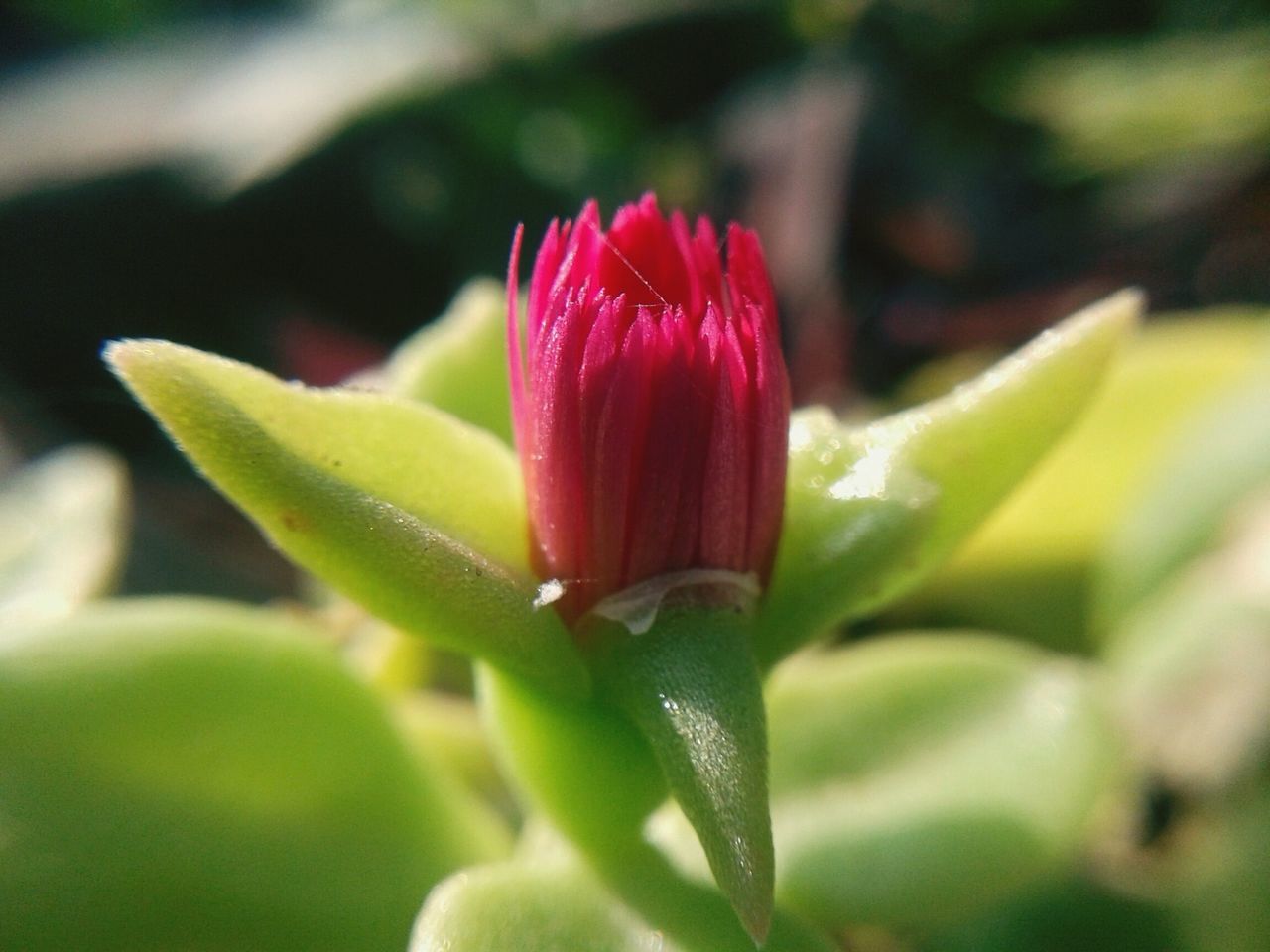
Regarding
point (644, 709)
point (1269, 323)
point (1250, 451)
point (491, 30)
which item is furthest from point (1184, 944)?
point (491, 30)

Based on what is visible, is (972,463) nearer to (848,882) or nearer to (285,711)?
(848,882)

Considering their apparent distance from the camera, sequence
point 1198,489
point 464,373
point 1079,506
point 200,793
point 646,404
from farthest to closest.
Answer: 1. point 1079,506
2. point 1198,489
3. point 464,373
4. point 200,793
5. point 646,404

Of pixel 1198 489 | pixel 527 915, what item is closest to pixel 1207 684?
pixel 1198 489

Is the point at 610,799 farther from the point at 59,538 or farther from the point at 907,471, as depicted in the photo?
the point at 59,538

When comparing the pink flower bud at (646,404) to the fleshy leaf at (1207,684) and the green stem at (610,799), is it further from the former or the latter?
the fleshy leaf at (1207,684)

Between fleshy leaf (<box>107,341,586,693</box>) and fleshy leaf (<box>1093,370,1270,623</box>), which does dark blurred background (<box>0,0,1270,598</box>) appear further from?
fleshy leaf (<box>107,341,586,693</box>)

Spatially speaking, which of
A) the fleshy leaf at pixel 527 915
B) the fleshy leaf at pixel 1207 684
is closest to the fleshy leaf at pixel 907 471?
the fleshy leaf at pixel 527 915

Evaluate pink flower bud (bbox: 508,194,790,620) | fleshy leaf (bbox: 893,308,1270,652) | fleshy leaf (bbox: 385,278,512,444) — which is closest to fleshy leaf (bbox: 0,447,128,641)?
fleshy leaf (bbox: 385,278,512,444)
